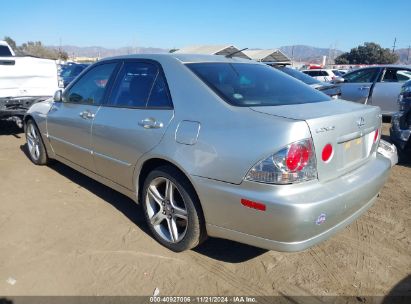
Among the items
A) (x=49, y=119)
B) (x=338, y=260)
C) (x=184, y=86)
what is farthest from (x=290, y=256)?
(x=49, y=119)

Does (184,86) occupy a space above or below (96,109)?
above

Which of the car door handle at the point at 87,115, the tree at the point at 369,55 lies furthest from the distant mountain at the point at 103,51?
the car door handle at the point at 87,115

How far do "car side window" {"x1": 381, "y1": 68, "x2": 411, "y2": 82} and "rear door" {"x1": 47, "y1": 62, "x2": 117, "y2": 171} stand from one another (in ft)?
26.3

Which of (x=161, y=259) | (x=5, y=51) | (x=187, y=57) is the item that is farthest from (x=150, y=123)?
(x=5, y=51)

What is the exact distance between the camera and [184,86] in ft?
9.95

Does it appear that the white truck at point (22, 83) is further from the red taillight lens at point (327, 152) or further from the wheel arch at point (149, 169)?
the red taillight lens at point (327, 152)

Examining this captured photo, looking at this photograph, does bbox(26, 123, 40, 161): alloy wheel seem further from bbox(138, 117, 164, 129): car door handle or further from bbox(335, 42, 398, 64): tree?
bbox(335, 42, 398, 64): tree

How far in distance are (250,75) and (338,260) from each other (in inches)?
68.7

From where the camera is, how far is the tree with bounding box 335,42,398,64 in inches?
2470

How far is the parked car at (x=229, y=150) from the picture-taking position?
7.95ft

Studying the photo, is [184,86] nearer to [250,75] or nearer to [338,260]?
[250,75]

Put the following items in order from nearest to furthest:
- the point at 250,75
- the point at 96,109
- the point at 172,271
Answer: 1. the point at 172,271
2. the point at 250,75
3. the point at 96,109

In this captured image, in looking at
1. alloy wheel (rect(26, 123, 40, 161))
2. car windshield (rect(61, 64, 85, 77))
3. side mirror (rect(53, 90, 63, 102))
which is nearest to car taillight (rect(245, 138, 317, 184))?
side mirror (rect(53, 90, 63, 102))

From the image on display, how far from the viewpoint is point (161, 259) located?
3.11 meters
